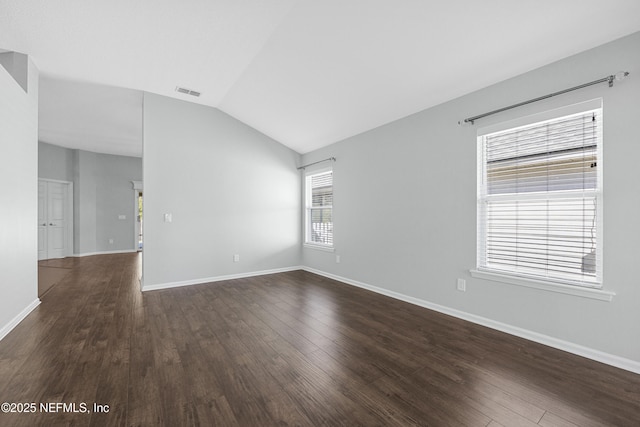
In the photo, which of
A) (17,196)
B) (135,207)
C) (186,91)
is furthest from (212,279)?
(135,207)

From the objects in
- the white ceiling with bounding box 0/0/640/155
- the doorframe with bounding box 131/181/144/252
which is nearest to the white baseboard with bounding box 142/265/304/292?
the white ceiling with bounding box 0/0/640/155

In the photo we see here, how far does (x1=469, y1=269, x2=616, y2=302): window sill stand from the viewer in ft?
6.79

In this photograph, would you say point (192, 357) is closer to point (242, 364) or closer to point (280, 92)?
point (242, 364)

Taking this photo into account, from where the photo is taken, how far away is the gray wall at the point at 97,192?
7.18 m

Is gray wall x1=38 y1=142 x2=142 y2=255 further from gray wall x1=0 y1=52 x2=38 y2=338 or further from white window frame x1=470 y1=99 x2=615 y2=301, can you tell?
white window frame x1=470 y1=99 x2=615 y2=301

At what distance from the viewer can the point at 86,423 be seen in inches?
57.2

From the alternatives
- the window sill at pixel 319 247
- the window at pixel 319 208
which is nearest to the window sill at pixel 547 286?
the window sill at pixel 319 247

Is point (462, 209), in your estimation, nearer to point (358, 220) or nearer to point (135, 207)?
point (358, 220)

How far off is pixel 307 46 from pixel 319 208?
9.79 feet

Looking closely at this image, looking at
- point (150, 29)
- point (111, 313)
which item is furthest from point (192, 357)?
point (150, 29)

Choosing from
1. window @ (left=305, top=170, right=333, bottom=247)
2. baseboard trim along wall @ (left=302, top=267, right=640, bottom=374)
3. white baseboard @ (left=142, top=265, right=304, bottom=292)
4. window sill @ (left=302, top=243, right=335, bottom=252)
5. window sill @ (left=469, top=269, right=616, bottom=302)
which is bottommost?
white baseboard @ (left=142, top=265, right=304, bottom=292)

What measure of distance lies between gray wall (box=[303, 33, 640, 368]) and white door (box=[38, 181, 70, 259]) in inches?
287

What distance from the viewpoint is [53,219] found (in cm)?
708

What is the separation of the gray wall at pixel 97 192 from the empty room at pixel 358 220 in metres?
3.40
